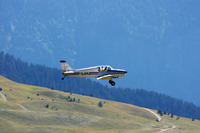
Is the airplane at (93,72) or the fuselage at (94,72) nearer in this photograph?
the airplane at (93,72)

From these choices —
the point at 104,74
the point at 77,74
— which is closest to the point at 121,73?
the point at 104,74

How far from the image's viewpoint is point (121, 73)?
220 ft

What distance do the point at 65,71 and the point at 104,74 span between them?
7.11 m

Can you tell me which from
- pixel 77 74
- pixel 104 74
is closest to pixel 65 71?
pixel 77 74

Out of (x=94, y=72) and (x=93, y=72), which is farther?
(x=94, y=72)

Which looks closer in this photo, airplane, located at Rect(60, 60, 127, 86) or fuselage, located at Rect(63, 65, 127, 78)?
airplane, located at Rect(60, 60, 127, 86)

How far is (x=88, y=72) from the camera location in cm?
6438

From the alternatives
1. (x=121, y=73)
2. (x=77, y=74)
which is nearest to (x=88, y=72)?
(x=77, y=74)

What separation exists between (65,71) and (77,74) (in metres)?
2.09

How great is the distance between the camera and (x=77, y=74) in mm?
63781

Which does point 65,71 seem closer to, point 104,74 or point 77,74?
point 77,74

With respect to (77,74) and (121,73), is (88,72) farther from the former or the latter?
(121,73)

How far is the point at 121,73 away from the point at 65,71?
10316mm

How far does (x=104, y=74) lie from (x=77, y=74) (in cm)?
513
